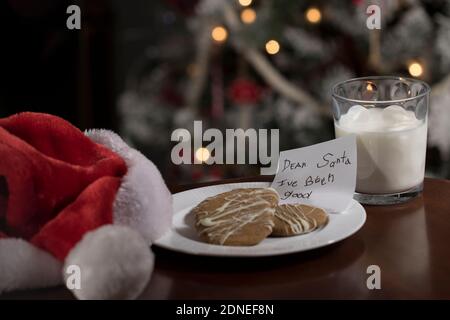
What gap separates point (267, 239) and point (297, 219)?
0.14 ft

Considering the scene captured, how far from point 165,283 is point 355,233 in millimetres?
240

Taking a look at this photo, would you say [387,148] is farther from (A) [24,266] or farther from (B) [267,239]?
(A) [24,266]

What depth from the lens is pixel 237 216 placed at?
851 mm

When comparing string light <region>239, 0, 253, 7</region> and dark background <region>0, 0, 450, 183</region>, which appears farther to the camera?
dark background <region>0, 0, 450, 183</region>

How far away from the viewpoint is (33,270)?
74 cm

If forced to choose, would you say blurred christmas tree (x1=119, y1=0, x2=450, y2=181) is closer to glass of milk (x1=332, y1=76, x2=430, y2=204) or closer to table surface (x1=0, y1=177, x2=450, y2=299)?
glass of milk (x1=332, y1=76, x2=430, y2=204)

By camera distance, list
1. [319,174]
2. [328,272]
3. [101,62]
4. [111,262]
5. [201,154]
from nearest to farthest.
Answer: [111,262] → [328,272] → [319,174] → [201,154] → [101,62]

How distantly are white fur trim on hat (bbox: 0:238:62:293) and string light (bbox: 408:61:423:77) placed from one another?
54.4 inches

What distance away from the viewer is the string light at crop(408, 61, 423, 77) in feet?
6.33

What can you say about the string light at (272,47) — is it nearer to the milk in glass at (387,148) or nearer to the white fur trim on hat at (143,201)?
the milk in glass at (387,148)

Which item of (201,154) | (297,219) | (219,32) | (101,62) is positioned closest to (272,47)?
(219,32)

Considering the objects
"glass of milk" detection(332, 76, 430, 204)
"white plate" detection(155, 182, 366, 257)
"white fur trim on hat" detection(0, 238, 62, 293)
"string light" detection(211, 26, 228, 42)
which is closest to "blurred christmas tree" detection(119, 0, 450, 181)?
"string light" detection(211, 26, 228, 42)

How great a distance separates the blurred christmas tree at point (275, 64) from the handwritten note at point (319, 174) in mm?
1008

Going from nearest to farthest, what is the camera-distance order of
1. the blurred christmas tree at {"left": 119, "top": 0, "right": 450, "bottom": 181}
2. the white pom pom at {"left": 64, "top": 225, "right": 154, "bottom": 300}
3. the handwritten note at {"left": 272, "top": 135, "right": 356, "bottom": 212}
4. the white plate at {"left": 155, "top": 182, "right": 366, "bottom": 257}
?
1. the white pom pom at {"left": 64, "top": 225, "right": 154, "bottom": 300}
2. the white plate at {"left": 155, "top": 182, "right": 366, "bottom": 257}
3. the handwritten note at {"left": 272, "top": 135, "right": 356, "bottom": 212}
4. the blurred christmas tree at {"left": 119, "top": 0, "right": 450, "bottom": 181}
